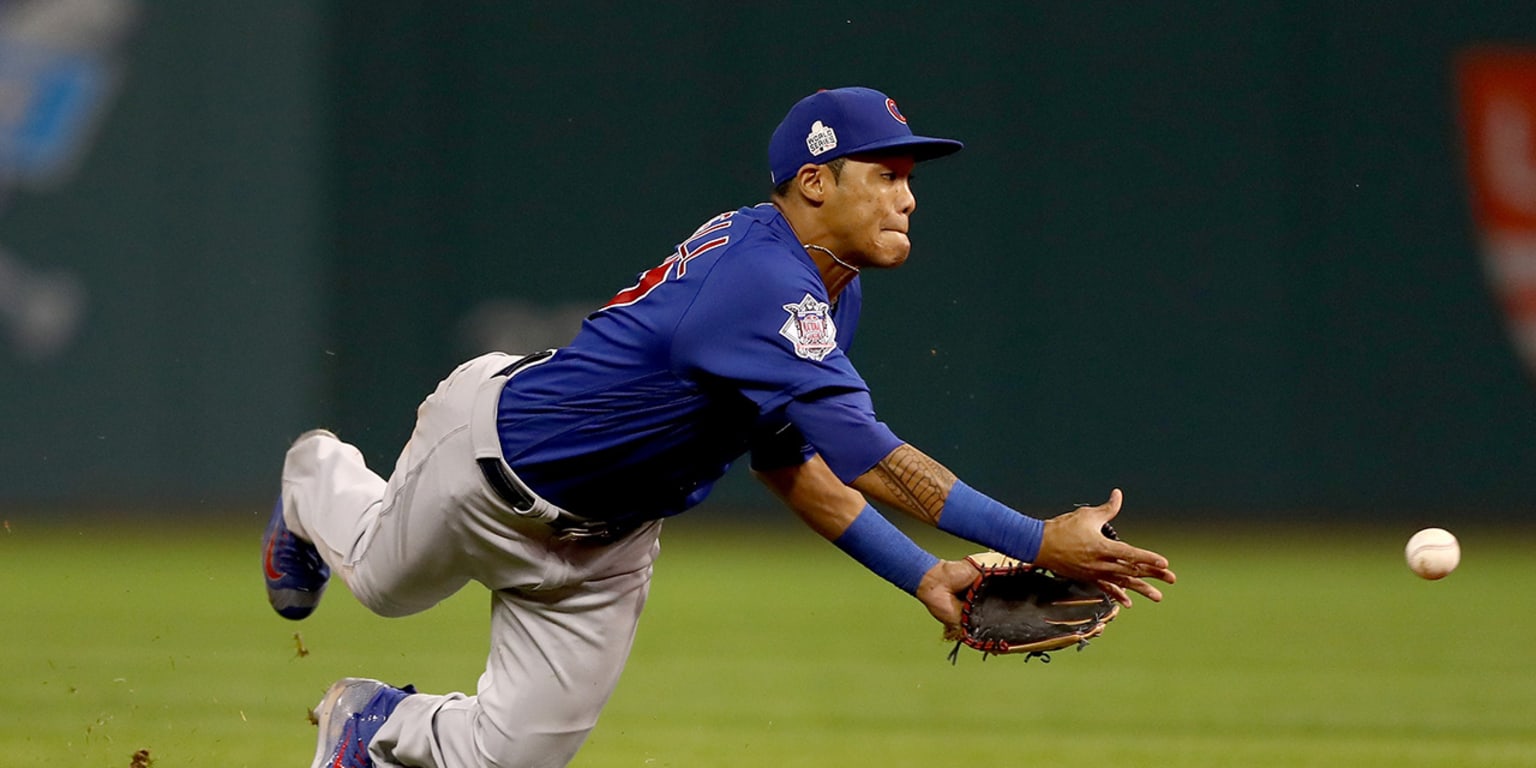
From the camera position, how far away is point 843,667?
8.14 m

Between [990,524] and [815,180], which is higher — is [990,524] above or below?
below

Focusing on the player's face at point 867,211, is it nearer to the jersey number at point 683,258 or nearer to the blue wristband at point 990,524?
the jersey number at point 683,258

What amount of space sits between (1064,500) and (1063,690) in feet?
16.6

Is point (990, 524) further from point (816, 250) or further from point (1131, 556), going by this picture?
point (816, 250)

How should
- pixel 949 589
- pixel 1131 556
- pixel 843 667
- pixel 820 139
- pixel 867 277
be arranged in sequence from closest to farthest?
pixel 1131 556
pixel 949 589
pixel 820 139
pixel 843 667
pixel 867 277

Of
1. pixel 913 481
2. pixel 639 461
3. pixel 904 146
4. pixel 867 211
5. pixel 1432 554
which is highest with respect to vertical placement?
pixel 904 146

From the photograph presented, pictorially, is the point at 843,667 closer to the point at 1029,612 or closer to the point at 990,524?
the point at 1029,612

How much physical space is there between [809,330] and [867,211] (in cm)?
47

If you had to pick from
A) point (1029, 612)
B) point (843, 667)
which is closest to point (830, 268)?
point (1029, 612)

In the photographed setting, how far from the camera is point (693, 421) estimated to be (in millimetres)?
4266

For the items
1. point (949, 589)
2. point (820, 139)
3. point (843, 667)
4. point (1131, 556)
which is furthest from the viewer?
point (843, 667)

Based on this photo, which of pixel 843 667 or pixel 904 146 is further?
pixel 843 667

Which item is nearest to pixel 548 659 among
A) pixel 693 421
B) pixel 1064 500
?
pixel 693 421

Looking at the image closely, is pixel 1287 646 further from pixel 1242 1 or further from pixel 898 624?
pixel 1242 1
